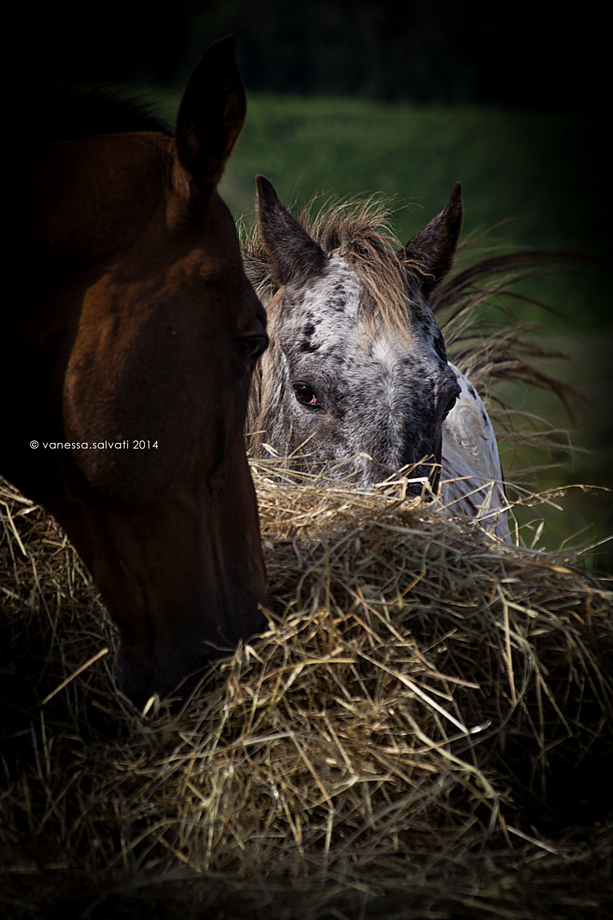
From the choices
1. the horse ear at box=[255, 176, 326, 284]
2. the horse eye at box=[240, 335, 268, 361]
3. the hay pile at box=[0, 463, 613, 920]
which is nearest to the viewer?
the hay pile at box=[0, 463, 613, 920]

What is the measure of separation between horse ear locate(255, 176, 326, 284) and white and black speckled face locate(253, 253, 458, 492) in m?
0.06

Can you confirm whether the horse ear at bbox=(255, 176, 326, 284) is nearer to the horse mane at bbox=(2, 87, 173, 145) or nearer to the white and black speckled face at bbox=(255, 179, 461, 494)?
the white and black speckled face at bbox=(255, 179, 461, 494)

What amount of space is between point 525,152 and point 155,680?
51.5ft

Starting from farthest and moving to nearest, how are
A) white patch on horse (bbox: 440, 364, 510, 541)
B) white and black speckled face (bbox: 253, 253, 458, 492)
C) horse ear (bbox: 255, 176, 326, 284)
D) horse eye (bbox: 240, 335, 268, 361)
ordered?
1. white patch on horse (bbox: 440, 364, 510, 541)
2. horse ear (bbox: 255, 176, 326, 284)
3. white and black speckled face (bbox: 253, 253, 458, 492)
4. horse eye (bbox: 240, 335, 268, 361)

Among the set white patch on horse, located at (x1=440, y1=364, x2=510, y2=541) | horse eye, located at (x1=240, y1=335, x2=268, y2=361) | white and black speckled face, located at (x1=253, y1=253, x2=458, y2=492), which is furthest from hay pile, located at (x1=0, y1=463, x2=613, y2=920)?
white patch on horse, located at (x1=440, y1=364, x2=510, y2=541)

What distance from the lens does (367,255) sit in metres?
2.26

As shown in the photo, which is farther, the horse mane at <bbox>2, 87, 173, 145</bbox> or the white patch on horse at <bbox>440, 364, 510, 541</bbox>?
the white patch on horse at <bbox>440, 364, 510, 541</bbox>

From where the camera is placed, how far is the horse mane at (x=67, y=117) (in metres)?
1.21

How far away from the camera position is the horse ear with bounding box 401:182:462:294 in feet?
7.81

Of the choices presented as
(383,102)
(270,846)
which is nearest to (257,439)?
(270,846)

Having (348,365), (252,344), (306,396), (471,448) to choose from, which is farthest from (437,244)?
(252,344)

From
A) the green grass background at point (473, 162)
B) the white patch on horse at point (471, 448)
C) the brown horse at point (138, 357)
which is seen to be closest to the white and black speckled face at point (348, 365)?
the white patch on horse at point (471, 448)

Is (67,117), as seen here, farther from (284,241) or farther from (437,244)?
(437,244)

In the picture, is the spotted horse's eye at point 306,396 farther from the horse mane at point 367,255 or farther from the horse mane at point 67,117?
the horse mane at point 67,117
